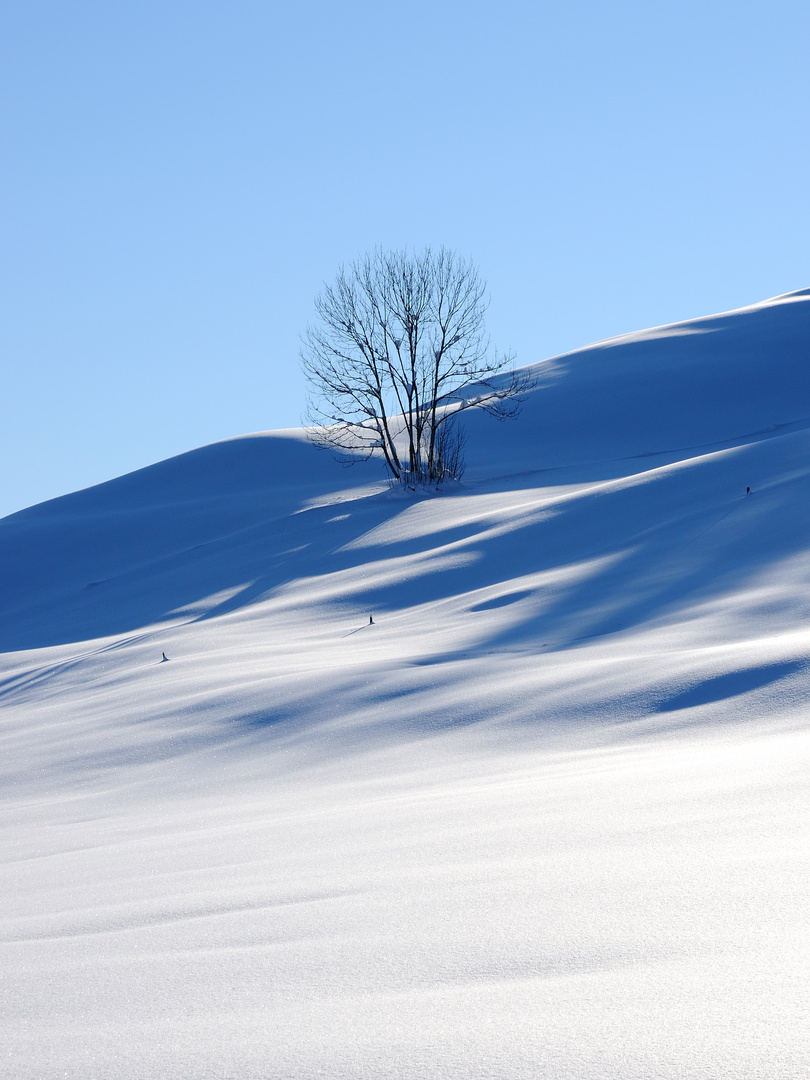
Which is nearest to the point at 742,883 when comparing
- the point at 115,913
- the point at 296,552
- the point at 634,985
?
the point at 634,985

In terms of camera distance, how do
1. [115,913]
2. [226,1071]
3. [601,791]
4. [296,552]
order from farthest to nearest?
[296,552] < [601,791] < [115,913] < [226,1071]

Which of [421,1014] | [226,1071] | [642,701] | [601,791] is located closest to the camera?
[226,1071]

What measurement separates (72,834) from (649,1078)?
133 inches

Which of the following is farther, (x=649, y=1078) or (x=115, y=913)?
(x=115, y=913)

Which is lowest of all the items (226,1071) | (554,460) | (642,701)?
(642,701)

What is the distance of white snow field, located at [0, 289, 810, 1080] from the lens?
1647mm

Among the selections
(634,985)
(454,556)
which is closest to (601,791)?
(634,985)

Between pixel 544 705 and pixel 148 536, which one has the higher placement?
pixel 148 536

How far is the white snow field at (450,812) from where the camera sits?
64.9 inches

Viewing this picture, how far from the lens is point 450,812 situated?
128 inches

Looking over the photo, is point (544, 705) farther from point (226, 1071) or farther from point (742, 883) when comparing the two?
point (226, 1071)

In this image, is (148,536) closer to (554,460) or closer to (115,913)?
(554,460)

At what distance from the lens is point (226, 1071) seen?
1563 mm

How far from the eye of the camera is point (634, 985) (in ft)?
5.56
